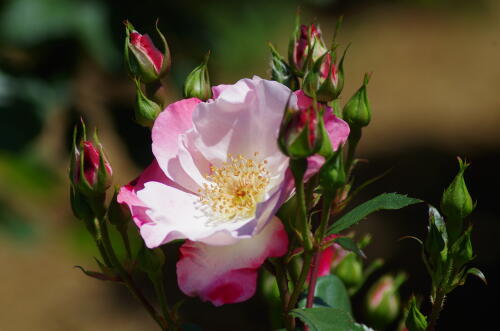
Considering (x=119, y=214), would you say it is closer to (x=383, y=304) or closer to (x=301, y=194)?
(x=301, y=194)

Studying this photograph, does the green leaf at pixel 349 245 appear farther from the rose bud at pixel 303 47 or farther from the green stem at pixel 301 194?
the rose bud at pixel 303 47

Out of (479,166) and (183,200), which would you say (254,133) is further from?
(479,166)

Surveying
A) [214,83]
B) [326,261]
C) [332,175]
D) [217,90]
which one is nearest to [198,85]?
[217,90]

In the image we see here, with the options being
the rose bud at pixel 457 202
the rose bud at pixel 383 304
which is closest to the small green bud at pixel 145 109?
the rose bud at pixel 457 202

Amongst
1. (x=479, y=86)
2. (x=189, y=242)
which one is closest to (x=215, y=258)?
(x=189, y=242)

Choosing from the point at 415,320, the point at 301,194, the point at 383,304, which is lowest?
the point at 383,304

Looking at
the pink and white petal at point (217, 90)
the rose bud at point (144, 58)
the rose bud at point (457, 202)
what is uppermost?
the rose bud at point (144, 58)
